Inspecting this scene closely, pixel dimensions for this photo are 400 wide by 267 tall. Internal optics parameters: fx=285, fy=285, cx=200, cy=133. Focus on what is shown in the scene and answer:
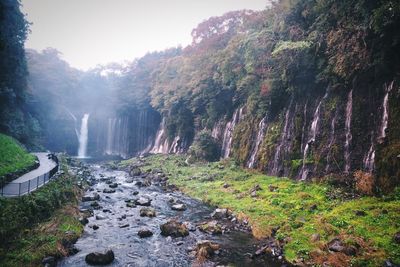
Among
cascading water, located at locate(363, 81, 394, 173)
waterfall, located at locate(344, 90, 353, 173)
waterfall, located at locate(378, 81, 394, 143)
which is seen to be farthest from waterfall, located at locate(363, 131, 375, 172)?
waterfall, located at locate(344, 90, 353, 173)

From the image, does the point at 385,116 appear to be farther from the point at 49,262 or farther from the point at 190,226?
the point at 49,262

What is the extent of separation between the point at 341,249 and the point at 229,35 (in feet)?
123

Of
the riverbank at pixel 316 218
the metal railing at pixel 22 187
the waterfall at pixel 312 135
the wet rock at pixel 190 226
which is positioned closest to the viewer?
the riverbank at pixel 316 218

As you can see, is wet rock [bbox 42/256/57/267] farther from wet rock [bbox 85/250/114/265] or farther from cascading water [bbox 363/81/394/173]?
cascading water [bbox 363/81/394/173]

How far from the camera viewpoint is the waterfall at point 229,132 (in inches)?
1380

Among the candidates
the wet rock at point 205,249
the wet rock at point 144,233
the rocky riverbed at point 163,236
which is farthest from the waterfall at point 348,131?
the wet rock at point 144,233

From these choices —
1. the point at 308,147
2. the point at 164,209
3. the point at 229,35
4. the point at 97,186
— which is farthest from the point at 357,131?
the point at 229,35

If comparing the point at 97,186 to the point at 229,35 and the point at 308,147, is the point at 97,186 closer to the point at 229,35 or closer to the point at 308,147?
the point at 308,147

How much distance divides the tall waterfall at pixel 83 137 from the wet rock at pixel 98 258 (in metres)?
61.7

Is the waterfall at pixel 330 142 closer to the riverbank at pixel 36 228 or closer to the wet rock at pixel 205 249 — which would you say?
the wet rock at pixel 205 249

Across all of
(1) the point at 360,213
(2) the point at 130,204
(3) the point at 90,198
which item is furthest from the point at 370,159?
(3) the point at 90,198

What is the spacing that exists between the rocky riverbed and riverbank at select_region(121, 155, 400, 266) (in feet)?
3.39

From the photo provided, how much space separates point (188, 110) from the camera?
→ 159ft

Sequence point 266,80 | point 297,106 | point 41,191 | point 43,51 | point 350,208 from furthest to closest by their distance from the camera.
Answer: point 43,51
point 266,80
point 297,106
point 41,191
point 350,208
